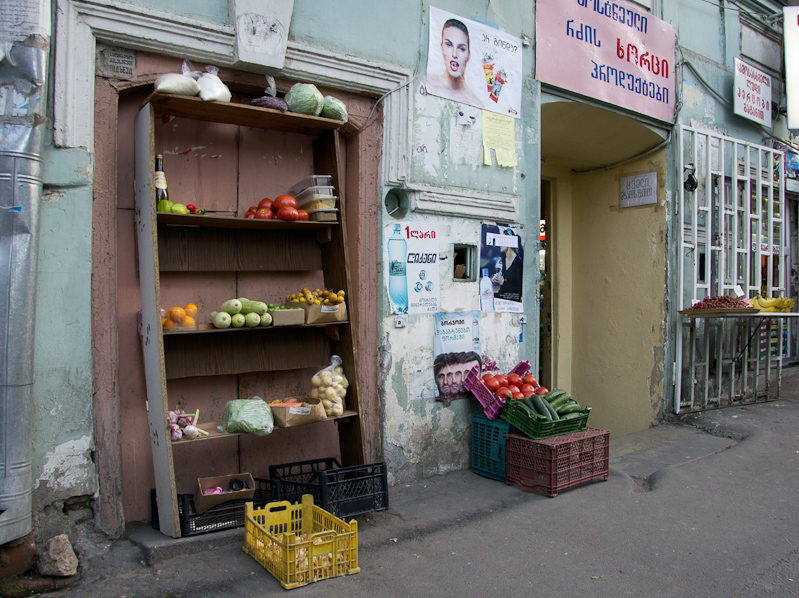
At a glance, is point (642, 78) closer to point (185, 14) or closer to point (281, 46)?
point (281, 46)

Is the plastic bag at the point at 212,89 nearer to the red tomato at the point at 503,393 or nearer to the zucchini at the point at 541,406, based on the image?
the red tomato at the point at 503,393

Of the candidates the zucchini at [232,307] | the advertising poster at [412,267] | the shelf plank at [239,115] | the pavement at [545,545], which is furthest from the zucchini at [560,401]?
the shelf plank at [239,115]

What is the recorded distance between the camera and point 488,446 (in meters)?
5.32

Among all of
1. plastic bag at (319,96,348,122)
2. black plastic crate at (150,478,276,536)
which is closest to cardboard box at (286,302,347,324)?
black plastic crate at (150,478,276,536)

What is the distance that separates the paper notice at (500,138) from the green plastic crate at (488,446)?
2.32 metres

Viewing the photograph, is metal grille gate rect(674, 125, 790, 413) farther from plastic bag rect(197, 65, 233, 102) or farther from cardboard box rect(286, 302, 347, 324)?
plastic bag rect(197, 65, 233, 102)

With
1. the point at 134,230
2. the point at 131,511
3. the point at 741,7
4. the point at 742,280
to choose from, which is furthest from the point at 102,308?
the point at 741,7

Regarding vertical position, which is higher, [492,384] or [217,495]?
[492,384]

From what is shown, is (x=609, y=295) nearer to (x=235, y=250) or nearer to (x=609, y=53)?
(x=609, y=53)

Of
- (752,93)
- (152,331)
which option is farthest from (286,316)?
(752,93)

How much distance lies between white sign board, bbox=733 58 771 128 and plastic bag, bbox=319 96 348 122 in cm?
592

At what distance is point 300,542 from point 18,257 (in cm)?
215

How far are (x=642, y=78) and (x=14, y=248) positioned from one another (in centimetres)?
647

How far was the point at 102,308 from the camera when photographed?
3795 millimetres
